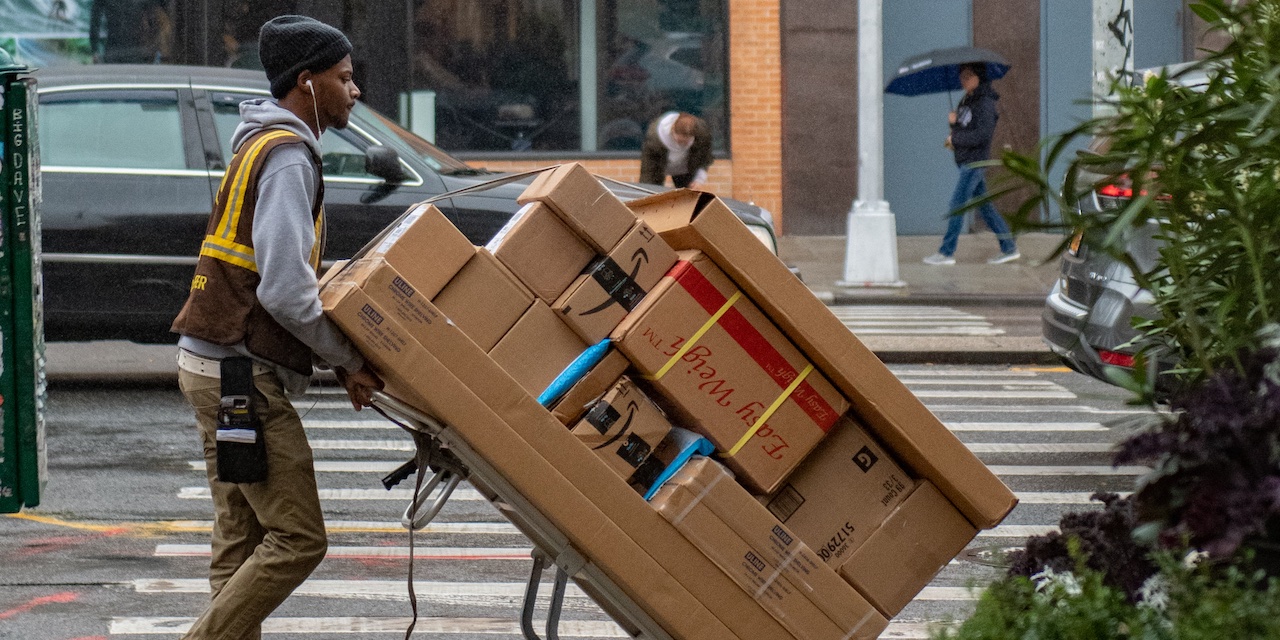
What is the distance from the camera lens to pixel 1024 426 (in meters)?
8.90

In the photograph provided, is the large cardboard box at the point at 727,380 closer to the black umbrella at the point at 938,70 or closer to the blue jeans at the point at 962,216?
the blue jeans at the point at 962,216

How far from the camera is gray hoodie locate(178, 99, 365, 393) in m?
3.66

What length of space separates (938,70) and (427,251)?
44.2ft

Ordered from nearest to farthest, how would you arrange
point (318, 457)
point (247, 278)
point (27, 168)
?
1. point (247, 278)
2. point (27, 168)
3. point (318, 457)

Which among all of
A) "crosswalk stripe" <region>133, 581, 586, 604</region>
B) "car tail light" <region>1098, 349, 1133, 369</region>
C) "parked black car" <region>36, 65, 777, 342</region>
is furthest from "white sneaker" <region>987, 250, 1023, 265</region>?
"crosswalk stripe" <region>133, 581, 586, 604</region>

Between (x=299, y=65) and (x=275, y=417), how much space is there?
90cm

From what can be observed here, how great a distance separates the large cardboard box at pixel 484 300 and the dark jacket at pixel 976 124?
12.8 m

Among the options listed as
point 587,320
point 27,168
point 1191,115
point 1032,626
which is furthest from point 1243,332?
point 27,168

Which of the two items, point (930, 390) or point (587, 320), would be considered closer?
point (587, 320)

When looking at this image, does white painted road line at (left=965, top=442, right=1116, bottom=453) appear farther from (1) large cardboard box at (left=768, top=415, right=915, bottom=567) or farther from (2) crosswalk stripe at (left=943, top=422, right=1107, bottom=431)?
(1) large cardboard box at (left=768, top=415, right=915, bottom=567)

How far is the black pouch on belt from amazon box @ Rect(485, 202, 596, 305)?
704mm

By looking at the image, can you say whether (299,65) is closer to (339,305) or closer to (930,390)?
(339,305)

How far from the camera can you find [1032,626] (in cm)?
271

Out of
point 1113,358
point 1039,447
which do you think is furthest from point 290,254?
point 1039,447
